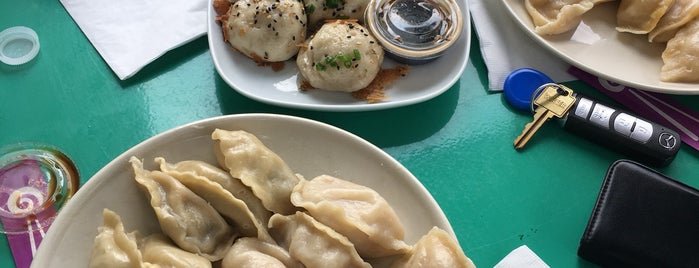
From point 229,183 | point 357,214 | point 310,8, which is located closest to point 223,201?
point 229,183

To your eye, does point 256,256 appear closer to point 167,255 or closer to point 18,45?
point 167,255

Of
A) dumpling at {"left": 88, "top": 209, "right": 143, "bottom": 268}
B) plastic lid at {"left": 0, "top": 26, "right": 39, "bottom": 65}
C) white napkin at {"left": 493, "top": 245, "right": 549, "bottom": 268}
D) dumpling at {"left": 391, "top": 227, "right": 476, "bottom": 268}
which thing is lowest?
white napkin at {"left": 493, "top": 245, "right": 549, "bottom": 268}

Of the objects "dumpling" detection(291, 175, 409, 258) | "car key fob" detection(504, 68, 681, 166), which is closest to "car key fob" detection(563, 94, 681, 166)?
"car key fob" detection(504, 68, 681, 166)

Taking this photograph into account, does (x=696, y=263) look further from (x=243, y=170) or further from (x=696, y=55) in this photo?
(x=243, y=170)

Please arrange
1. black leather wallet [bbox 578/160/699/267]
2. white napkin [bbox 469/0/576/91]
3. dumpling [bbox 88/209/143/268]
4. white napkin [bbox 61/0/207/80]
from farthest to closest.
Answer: white napkin [bbox 469/0/576/91] → white napkin [bbox 61/0/207/80] → black leather wallet [bbox 578/160/699/267] → dumpling [bbox 88/209/143/268]

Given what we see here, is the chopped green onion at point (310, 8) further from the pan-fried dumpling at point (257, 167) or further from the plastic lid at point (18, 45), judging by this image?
the plastic lid at point (18, 45)

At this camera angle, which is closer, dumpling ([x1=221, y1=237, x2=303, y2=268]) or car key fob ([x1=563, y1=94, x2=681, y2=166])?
dumpling ([x1=221, y1=237, x2=303, y2=268])

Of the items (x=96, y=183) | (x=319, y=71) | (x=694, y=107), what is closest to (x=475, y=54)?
(x=319, y=71)

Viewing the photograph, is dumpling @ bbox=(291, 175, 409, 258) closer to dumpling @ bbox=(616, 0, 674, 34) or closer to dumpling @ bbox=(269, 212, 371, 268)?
dumpling @ bbox=(269, 212, 371, 268)
